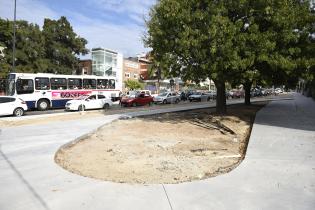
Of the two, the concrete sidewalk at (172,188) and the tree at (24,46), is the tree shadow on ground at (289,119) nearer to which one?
the concrete sidewalk at (172,188)

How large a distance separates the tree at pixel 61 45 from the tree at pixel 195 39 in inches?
1598

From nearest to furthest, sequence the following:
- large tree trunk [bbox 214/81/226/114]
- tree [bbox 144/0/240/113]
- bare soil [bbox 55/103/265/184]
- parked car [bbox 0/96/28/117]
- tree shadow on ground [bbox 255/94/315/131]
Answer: bare soil [bbox 55/103/265/184] → tree [bbox 144/0/240/113] → tree shadow on ground [bbox 255/94/315/131] → large tree trunk [bbox 214/81/226/114] → parked car [bbox 0/96/28/117]

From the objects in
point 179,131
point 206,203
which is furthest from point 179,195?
point 179,131

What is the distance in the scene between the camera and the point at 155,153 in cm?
1017

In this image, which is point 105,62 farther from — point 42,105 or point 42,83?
point 42,105

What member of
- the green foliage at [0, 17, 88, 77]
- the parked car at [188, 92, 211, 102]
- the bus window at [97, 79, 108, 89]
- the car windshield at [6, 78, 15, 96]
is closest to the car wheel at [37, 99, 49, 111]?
the car windshield at [6, 78, 15, 96]

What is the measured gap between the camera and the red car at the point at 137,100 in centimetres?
3484

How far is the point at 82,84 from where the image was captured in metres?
31.5

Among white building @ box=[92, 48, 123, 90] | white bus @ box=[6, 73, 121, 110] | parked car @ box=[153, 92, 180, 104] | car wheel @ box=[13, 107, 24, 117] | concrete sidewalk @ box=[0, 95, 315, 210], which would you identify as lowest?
concrete sidewalk @ box=[0, 95, 315, 210]

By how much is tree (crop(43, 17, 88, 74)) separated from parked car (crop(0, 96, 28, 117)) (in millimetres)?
31844

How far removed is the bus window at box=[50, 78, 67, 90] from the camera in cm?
2872

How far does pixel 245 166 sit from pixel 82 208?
A: 418 centimetres

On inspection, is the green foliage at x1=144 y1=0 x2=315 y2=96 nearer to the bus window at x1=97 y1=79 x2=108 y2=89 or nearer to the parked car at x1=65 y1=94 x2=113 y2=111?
the parked car at x1=65 y1=94 x2=113 y2=111

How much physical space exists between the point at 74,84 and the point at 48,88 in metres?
2.84
